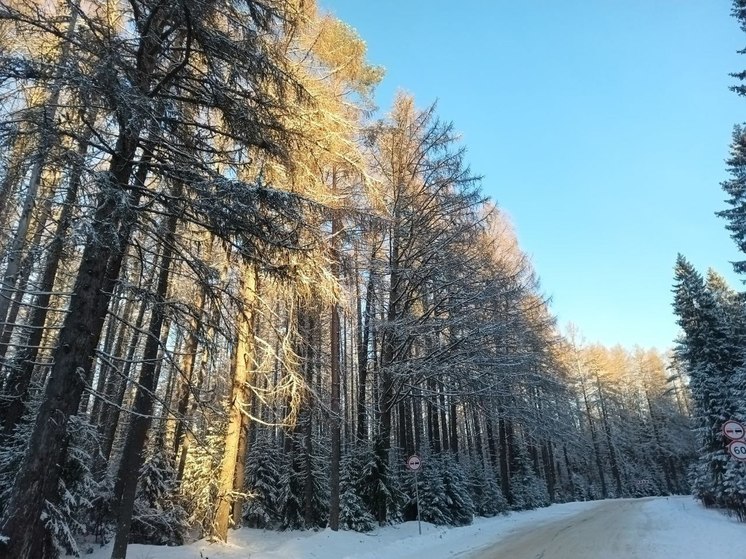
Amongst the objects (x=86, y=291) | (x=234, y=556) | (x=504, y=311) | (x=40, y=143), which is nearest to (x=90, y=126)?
(x=40, y=143)

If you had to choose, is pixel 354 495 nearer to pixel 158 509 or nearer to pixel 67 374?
pixel 158 509

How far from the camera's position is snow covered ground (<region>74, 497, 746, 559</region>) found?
9.45m

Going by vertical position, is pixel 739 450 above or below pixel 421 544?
above

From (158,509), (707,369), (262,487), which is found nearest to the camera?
(158,509)

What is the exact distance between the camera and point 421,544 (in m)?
11.7

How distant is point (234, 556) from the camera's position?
924 centimetres

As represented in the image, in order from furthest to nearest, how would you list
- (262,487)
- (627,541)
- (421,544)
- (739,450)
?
(262,487)
(421,544)
(627,541)
(739,450)

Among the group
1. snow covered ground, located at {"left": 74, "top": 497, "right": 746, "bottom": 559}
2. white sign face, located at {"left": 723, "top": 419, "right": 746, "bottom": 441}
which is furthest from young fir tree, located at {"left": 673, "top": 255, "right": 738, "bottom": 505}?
white sign face, located at {"left": 723, "top": 419, "right": 746, "bottom": 441}

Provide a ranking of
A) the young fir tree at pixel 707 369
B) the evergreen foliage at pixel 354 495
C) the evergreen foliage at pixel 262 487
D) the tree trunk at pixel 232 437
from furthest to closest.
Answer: the young fir tree at pixel 707 369 → the evergreen foliage at pixel 262 487 → the evergreen foliage at pixel 354 495 → the tree trunk at pixel 232 437

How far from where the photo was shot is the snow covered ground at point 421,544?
945 centimetres

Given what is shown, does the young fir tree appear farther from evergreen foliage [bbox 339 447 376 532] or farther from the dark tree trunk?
the dark tree trunk

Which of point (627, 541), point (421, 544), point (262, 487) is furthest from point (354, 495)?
point (627, 541)

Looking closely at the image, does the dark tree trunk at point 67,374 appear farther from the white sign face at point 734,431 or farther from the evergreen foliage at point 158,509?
the white sign face at point 734,431

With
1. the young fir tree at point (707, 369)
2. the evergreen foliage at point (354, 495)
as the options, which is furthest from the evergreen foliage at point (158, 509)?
the young fir tree at point (707, 369)
